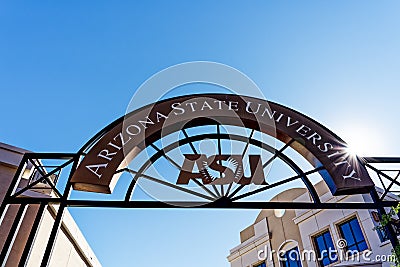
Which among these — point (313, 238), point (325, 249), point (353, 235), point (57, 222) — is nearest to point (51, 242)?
point (57, 222)

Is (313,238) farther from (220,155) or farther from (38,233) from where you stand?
(38,233)

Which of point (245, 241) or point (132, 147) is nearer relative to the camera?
point (132, 147)

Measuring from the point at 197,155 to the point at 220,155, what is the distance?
504mm

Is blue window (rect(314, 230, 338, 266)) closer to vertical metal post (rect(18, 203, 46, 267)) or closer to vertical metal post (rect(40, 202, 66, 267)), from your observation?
vertical metal post (rect(40, 202, 66, 267))

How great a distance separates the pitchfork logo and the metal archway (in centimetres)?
8

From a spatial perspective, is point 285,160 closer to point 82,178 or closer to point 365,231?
point 82,178

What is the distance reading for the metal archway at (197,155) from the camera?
19.8 feet

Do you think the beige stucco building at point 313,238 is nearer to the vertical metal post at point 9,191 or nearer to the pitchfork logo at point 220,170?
the pitchfork logo at point 220,170

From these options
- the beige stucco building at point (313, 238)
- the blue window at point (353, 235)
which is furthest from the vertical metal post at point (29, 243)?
the blue window at point (353, 235)

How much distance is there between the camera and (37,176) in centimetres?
784

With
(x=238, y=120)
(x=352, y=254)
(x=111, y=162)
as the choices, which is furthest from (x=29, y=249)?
(x=352, y=254)

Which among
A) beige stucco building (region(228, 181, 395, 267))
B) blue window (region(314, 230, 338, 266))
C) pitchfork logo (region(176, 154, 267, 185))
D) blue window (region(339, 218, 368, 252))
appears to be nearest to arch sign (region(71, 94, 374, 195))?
pitchfork logo (region(176, 154, 267, 185))

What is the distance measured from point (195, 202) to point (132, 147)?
5.57ft

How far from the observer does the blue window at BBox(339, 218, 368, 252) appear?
11.8 metres
